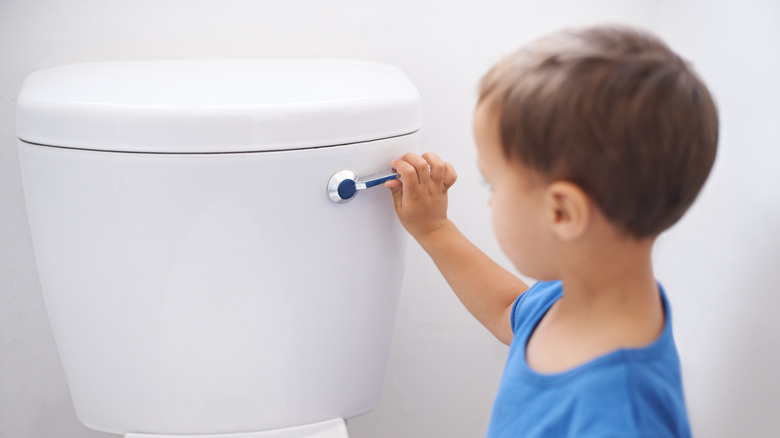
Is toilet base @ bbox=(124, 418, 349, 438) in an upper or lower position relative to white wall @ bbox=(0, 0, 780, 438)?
lower

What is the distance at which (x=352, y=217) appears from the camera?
2.00 feet

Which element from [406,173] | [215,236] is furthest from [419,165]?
[215,236]

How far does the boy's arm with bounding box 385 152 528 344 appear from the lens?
629 millimetres

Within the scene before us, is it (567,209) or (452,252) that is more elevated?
(567,209)

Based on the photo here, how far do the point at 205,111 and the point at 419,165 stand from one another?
7.3 inches

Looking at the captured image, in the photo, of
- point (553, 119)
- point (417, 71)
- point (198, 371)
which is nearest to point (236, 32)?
point (417, 71)

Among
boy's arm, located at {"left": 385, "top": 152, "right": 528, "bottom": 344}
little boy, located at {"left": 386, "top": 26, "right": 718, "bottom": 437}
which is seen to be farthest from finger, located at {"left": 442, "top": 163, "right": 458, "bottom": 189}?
little boy, located at {"left": 386, "top": 26, "right": 718, "bottom": 437}

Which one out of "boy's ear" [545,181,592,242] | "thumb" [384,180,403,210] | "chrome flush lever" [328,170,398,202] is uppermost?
"boy's ear" [545,181,592,242]

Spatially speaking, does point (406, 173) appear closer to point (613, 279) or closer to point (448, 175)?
point (448, 175)

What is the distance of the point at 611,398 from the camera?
1.42ft


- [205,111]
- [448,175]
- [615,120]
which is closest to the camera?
[615,120]

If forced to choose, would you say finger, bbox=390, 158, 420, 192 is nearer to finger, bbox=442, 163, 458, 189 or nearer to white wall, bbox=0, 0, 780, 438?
finger, bbox=442, 163, 458, 189

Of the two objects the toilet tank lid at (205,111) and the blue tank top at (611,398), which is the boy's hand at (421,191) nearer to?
the toilet tank lid at (205,111)

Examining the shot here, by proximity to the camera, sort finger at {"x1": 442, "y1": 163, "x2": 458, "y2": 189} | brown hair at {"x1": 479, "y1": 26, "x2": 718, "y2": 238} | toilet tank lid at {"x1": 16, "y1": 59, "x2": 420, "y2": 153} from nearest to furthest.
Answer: brown hair at {"x1": 479, "y1": 26, "x2": 718, "y2": 238}
toilet tank lid at {"x1": 16, "y1": 59, "x2": 420, "y2": 153}
finger at {"x1": 442, "y1": 163, "x2": 458, "y2": 189}
